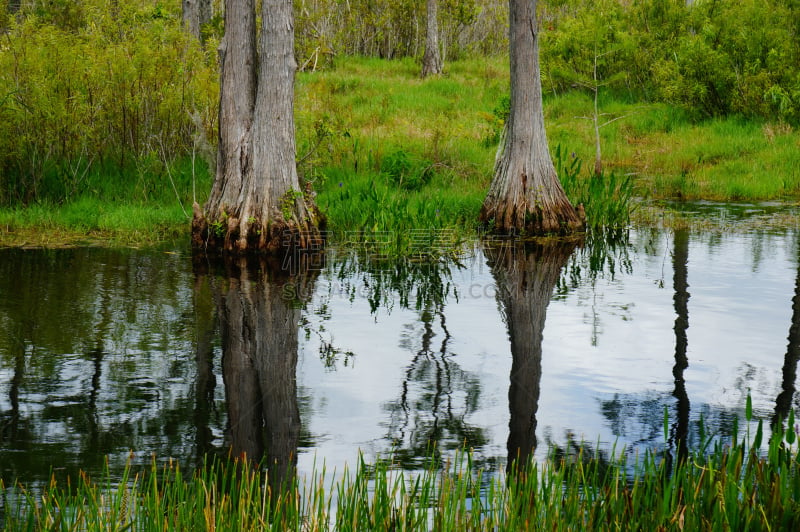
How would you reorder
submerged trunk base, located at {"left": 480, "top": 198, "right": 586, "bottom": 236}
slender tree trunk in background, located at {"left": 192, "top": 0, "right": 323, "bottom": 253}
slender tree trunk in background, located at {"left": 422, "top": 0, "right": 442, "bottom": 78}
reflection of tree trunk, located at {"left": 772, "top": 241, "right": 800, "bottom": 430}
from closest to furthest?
reflection of tree trunk, located at {"left": 772, "top": 241, "right": 800, "bottom": 430} → slender tree trunk in background, located at {"left": 192, "top": 0, "right": 323, "bottom": 253} → submerged trunk base, located at {"left": 480, "top": 198, "right": 586, "bottom": 236} → slender tree trunk in background, located at {"left": 422, "top": 0, "right": 442, "bottom": 78}

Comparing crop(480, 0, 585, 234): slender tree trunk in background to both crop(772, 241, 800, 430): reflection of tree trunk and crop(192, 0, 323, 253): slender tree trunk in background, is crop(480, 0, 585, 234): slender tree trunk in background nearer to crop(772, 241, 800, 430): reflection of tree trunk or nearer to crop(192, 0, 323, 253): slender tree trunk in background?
crop(192, 0, 323, 253): slender tree trunk in background

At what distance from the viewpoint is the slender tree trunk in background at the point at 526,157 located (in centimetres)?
1340

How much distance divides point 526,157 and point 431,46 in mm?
15474

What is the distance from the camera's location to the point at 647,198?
1716 cm

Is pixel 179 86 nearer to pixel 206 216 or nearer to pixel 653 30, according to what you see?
pixel 206 216

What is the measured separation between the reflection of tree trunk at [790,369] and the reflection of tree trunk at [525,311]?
160 centimetres

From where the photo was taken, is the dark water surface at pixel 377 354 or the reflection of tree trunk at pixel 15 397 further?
the dark water surface at pixel 377 354

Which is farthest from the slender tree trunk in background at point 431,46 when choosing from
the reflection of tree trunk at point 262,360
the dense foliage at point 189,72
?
the reflection of tree trunk at point 262,360

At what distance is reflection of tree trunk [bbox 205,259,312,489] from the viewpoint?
6.03 m

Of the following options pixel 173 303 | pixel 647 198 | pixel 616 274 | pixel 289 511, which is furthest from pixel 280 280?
pixel 647 198

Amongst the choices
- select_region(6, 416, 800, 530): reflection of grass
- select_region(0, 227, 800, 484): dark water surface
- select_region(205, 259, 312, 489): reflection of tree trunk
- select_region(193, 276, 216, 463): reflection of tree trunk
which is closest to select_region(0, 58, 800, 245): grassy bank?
select_region(0, 227, 800, 484): dark water surface

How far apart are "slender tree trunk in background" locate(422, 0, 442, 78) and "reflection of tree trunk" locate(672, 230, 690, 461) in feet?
49.3

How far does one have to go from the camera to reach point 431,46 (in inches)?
1104

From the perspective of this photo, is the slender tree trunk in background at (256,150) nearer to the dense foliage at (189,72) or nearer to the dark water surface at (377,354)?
the dark water surface at (377,354)
